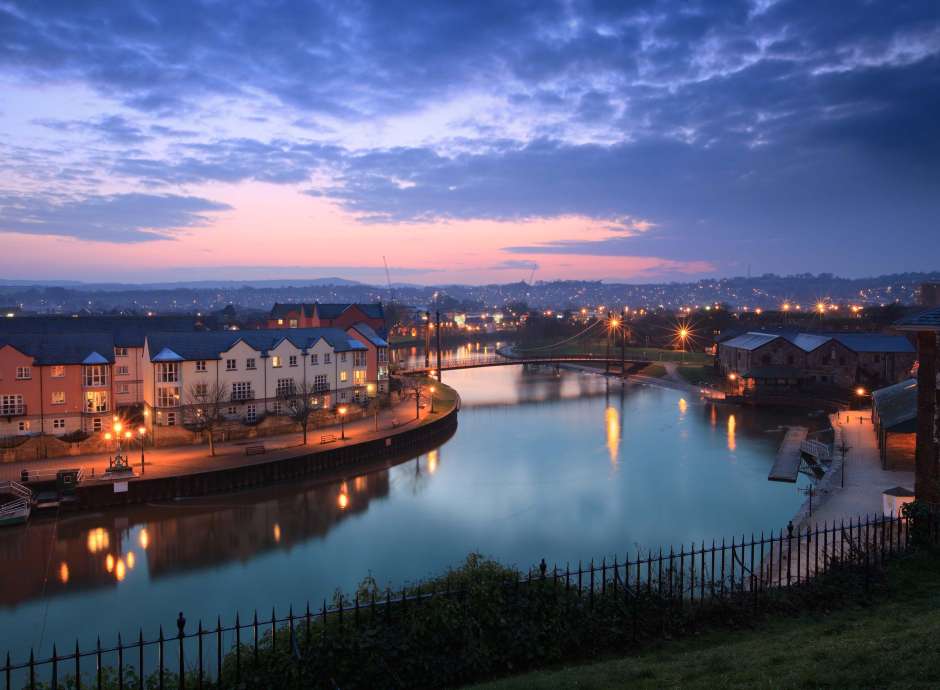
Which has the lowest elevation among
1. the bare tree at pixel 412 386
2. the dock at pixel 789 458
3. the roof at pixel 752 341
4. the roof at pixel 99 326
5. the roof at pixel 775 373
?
the dock at pixel 789 458

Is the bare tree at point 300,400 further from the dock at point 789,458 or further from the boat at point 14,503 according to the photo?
the dock at point 789,458

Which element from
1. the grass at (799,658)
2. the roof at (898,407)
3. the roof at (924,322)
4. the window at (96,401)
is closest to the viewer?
the grass at (799,658)

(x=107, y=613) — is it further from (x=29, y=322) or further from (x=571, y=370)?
(x=571, y=370)

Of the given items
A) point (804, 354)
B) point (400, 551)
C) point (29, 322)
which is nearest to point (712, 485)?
point (400, 551)

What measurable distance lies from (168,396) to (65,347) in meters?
4.06

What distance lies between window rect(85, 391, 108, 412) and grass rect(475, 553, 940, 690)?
77.4 ft

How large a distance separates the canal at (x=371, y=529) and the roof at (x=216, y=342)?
747 centimetres

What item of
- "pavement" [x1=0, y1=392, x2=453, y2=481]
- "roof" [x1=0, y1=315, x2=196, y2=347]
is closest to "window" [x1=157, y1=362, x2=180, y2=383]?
"roof" [x1=0, y1=315, x2=196, y2=347]

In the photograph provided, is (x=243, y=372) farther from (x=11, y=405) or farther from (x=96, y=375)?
(x=11, y=405)

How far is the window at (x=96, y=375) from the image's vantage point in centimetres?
2469

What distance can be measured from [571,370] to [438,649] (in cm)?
5718

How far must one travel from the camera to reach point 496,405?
40312mm

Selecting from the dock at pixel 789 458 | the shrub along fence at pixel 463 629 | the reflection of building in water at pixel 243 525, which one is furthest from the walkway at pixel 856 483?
the reflection of building in water at pixel 243 525

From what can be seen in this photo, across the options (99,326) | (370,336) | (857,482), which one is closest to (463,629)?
(857,482)
